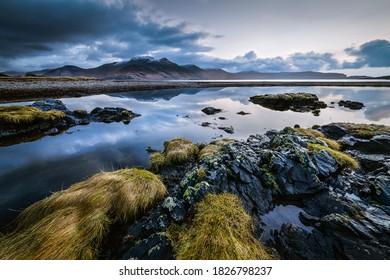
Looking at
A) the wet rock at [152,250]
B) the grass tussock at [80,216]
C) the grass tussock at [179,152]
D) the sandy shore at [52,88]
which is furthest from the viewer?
the sandy shore at [52,88]

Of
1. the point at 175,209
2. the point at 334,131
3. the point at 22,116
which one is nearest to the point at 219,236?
the point at 175,209

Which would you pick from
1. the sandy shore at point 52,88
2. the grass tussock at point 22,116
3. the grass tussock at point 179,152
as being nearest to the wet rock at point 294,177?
the grass tussock at point 179,152

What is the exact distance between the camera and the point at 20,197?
6.99 metres

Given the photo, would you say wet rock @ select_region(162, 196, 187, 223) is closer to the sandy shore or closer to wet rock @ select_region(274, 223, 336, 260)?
wet rock @ select_region(274, 223, 336, 260)

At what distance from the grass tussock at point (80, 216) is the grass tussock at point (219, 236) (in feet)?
6.35

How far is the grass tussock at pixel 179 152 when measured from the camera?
10.1 metres

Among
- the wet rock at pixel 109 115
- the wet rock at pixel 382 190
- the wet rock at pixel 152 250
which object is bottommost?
the wet rock at pixel 109 115

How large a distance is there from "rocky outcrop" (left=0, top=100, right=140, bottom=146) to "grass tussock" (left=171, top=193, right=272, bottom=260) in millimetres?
14924

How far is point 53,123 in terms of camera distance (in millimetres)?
16922

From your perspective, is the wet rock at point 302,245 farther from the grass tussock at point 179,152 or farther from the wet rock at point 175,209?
the grass tussock at point 179,152

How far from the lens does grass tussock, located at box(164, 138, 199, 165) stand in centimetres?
1010

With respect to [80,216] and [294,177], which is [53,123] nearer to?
[80,216]

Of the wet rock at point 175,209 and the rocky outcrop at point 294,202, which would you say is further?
the wet rock at point 175,209

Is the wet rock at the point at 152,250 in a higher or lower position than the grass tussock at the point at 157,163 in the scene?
higher
